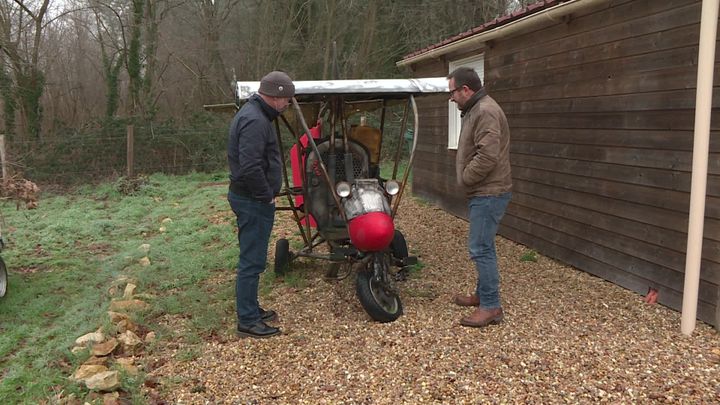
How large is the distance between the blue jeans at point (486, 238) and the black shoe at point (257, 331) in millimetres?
1647

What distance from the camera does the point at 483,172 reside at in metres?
3.96

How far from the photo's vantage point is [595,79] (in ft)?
17.6

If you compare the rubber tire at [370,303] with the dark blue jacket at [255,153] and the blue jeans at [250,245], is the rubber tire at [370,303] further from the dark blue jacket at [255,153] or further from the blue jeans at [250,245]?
the dark blue jacket at [255,153]

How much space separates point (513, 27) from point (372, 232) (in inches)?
137

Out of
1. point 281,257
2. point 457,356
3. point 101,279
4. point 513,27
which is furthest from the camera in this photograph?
point 513,27

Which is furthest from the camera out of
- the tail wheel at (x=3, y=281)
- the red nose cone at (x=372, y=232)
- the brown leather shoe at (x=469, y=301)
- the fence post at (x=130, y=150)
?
the fence post at (x=130, y=150)

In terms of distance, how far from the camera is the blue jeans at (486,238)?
13.4ft

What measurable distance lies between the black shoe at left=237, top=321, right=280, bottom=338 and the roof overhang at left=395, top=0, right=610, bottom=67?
409cm

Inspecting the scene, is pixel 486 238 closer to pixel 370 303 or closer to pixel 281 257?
pixel 370 303

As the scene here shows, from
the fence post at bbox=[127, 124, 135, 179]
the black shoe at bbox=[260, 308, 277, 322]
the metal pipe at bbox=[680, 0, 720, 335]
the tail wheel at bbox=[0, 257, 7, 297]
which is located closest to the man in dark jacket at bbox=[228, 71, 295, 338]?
the black shoe at bbox=[260, 308, 277, 322]

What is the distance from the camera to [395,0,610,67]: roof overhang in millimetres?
5305

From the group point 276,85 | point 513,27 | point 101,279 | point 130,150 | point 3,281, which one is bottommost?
point 101,279

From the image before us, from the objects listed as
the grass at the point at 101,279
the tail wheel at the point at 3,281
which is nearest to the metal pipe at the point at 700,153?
the grass at the point at 101,279

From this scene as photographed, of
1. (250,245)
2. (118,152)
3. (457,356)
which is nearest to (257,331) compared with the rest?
(250,245)
